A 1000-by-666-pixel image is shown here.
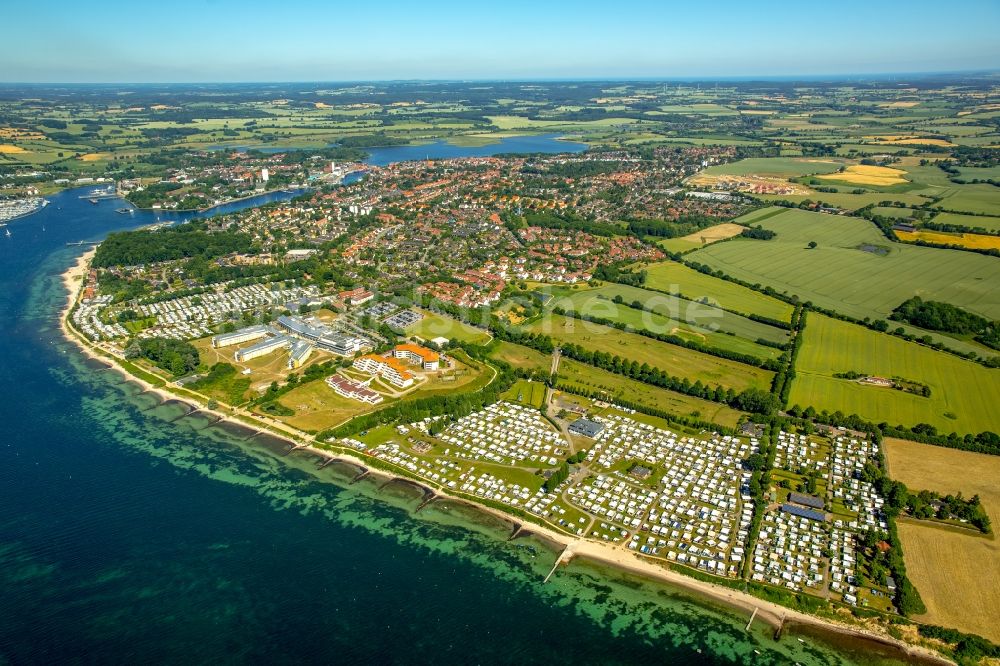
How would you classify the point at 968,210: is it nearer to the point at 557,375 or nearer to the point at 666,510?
the point at 557,375

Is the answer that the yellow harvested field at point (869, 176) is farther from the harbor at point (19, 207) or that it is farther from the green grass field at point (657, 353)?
the harbor at point (19, 207)

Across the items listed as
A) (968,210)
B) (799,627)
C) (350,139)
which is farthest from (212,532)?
(350,139)

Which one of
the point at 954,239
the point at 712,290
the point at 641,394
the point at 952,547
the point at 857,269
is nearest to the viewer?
the point at 952,547

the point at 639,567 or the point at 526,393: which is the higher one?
the point at 526,393

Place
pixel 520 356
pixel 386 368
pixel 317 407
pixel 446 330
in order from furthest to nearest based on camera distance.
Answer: pixel 446 330 → pixel 520 356 → pixel 386 368 → pixel 317 407

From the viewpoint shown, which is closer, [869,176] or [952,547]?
[952,547]

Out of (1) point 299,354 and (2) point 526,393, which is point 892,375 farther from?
(1) point 299,354

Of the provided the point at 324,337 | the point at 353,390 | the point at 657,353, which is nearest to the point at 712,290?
the point at 657,353
